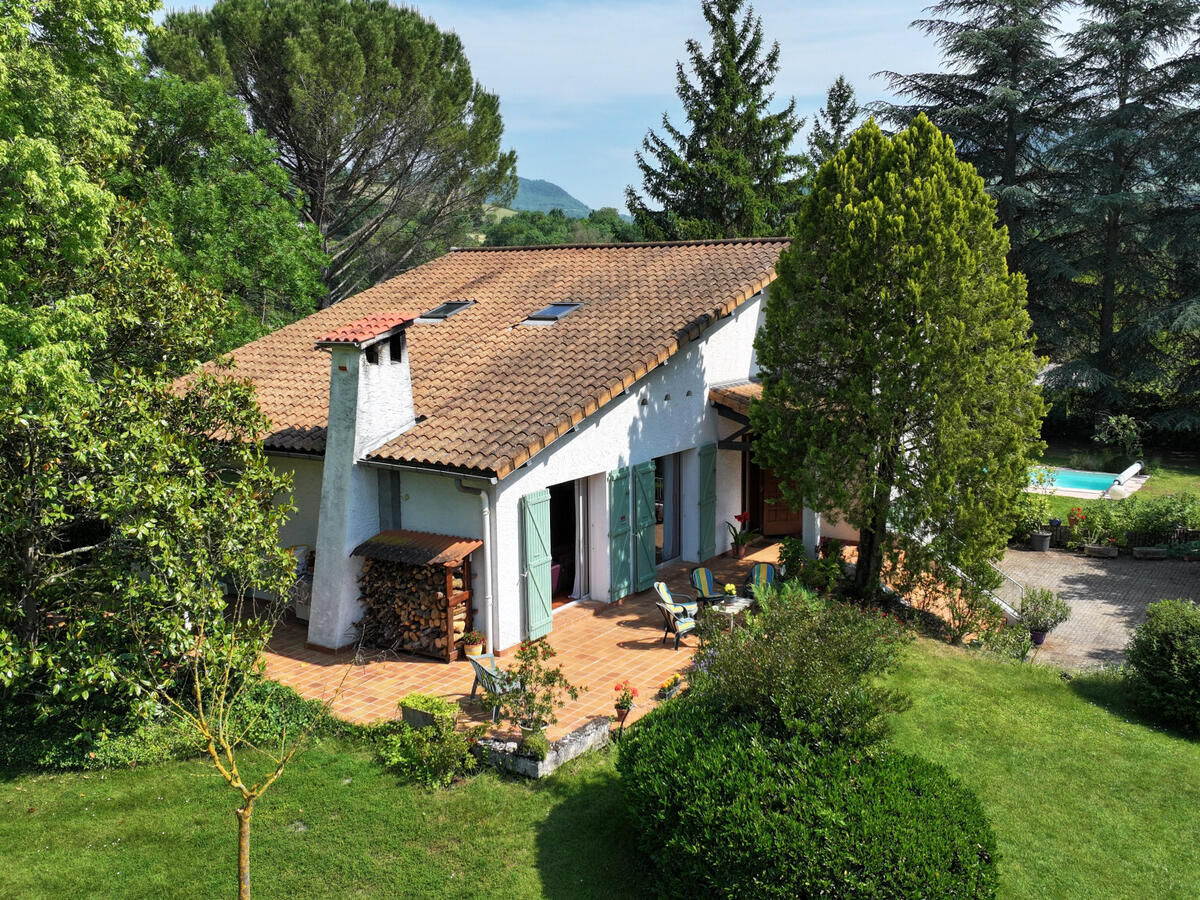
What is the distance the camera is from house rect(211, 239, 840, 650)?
12469 mm

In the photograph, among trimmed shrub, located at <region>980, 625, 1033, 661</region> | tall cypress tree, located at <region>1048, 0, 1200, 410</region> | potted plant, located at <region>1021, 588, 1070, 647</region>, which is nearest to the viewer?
trimmed shrub, located at <region>980, 625, 1033, 661</region>

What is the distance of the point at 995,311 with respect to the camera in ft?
44.5

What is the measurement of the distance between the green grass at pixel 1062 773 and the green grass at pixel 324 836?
146 inches

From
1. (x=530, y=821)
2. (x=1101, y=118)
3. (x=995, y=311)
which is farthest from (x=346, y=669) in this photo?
(x=1101, y=118)

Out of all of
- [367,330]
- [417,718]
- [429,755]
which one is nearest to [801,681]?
[429,755]

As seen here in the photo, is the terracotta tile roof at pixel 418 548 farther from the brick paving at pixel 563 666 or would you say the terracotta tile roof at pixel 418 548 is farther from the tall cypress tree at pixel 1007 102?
→ the tall cypress tree at pixel 1007 102

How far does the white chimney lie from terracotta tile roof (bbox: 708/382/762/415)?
6.13 meters

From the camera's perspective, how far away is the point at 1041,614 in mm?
14602

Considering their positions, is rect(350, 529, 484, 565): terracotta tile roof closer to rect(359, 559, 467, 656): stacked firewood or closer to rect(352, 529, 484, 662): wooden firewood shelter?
rect(352, 529, 484, 662): wooden firewood shelter

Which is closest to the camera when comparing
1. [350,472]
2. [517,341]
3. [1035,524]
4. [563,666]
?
[563,666]

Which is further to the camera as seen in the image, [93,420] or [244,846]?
[93,420]

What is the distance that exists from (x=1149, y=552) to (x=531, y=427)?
15049 mm

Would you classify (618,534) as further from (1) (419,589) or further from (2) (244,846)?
(2) (244,846)

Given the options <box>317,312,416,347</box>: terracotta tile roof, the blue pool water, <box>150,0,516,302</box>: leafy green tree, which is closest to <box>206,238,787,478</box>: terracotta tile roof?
<box>317,312,416,347</box>: terracotta tile roof
